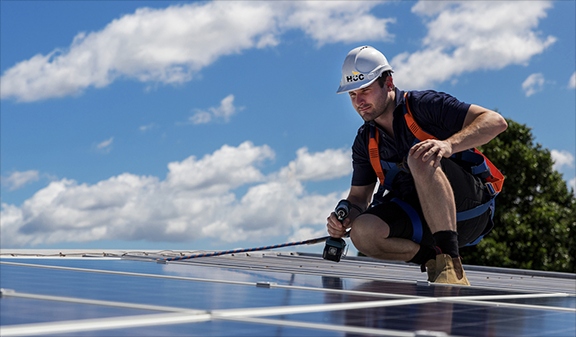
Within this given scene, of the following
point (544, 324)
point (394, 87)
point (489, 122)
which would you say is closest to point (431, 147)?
point (489, 122)

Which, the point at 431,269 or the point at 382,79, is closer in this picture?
the point at 431,269

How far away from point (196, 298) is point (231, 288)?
642 millimetres

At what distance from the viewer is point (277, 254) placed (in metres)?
9.48

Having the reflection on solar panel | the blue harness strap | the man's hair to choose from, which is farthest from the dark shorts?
the reflection on solar panel

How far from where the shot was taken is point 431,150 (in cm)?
480

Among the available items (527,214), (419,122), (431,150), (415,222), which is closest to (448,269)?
(415,222)

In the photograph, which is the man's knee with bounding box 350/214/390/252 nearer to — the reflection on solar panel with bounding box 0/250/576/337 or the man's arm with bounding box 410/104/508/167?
the man's arm with bounding box 410/104/508/167

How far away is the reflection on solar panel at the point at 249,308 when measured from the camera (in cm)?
219

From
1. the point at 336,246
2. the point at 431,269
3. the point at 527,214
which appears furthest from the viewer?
the point at 527,214

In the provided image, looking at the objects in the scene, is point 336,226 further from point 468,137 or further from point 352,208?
point 468,137

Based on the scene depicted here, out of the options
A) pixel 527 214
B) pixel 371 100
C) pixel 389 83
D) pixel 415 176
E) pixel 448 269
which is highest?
pixel 527 214

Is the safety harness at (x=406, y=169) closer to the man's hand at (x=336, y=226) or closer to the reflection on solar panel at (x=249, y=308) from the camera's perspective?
the man's hand at (x=336, y=226)

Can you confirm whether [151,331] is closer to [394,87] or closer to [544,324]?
[544,324]

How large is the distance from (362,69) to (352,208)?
107cm
